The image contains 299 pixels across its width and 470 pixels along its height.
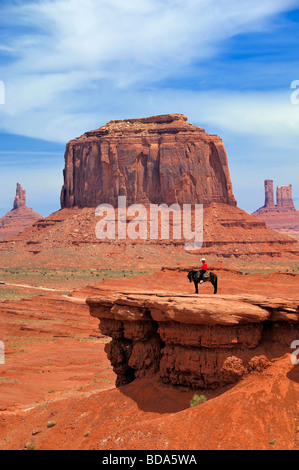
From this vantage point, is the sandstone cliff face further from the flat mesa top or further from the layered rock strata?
the layered rock strata

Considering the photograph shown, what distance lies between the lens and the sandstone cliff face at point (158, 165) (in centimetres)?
10494

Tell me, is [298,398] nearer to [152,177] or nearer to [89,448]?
[89,448]

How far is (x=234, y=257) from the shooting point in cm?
9356

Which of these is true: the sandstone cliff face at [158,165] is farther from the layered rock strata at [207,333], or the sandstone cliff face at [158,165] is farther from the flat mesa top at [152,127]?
the layered rock strata at [207,333]

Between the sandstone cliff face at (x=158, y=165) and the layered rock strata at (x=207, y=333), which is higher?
the sandstone cliff face at (x=158, y=165)

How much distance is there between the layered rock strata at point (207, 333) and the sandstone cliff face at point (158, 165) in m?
90.6

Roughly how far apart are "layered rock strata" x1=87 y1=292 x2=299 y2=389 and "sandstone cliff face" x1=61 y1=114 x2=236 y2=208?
3566 inches

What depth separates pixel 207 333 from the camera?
40.3 ft

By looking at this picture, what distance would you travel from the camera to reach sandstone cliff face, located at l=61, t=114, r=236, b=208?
4131 inches

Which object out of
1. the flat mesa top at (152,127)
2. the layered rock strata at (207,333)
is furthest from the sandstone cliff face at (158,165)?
the layered rock strata at (207,333)

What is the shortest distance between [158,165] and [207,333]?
94.7 metres

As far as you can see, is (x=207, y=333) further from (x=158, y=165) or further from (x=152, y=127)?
(x=152, y=127)
